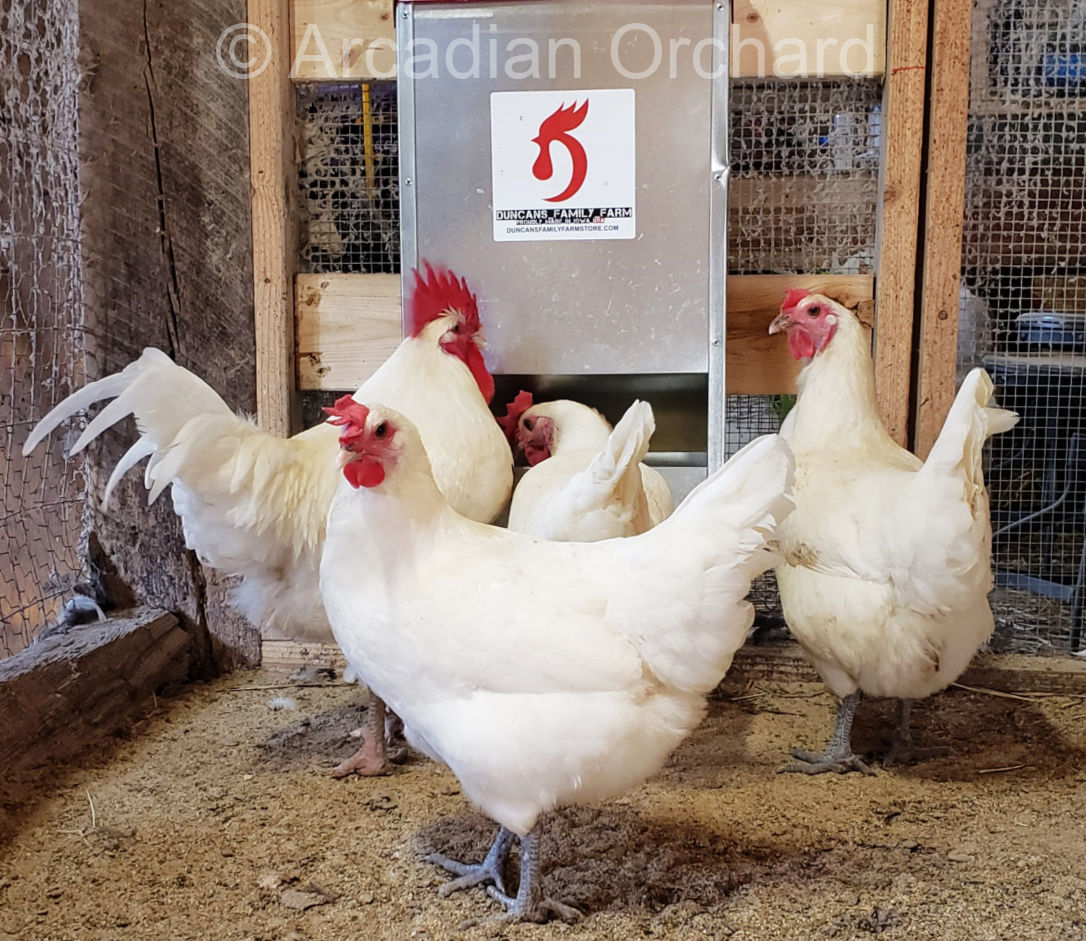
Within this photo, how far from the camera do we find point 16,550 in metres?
2.66

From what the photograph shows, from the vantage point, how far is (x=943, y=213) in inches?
110

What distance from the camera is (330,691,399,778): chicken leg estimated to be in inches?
94.7

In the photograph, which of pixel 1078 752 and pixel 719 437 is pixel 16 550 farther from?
pixel 1078 752

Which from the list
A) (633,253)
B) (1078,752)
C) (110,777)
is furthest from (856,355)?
(110,777)

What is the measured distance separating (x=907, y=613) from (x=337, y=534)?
4.43ft

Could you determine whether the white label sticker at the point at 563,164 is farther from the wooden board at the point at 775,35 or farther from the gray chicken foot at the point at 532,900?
the gray chicken foot at the point at 532,900

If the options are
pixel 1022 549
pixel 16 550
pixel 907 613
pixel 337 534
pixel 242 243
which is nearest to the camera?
pixel 337 534

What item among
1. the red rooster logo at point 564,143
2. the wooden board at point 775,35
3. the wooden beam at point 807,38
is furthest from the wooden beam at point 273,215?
the wooden beam at point 807,38

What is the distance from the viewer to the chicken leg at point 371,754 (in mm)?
2406

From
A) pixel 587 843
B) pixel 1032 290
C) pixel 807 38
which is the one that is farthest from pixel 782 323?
pixel 587 843

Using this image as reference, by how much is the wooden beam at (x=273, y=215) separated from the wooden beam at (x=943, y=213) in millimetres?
1996

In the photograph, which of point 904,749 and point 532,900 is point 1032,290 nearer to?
point 904,749

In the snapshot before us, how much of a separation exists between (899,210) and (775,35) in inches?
25.9

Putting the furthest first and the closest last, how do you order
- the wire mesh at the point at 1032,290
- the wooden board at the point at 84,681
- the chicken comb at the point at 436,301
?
the wire mesh at the point at 1032,290
the chicken comb at the point at 436,301
the wooden board at the point at 84,681
